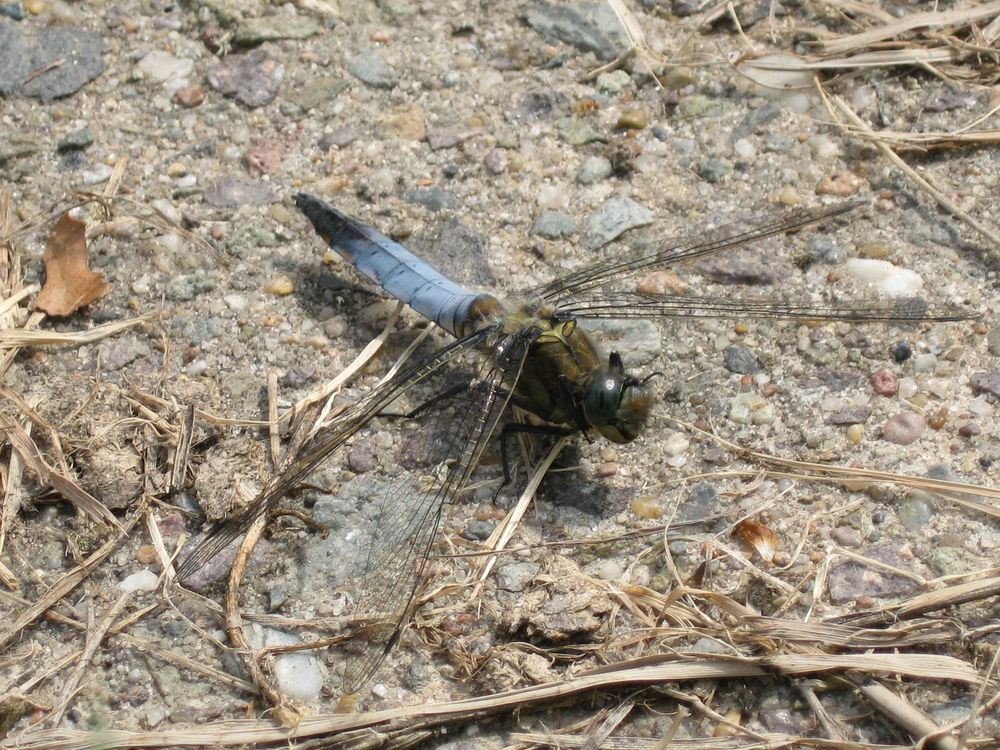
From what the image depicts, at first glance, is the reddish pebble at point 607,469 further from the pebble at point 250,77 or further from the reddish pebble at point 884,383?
the pebble at point 250,77

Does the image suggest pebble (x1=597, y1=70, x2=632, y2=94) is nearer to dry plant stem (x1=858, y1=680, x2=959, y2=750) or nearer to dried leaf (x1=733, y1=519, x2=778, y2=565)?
dried leaf (x1=733, y1=519, x2=778, y2=565)

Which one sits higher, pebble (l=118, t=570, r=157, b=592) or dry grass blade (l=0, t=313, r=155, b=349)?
dry grass blade (l=0, t=313, r=155, b=349)

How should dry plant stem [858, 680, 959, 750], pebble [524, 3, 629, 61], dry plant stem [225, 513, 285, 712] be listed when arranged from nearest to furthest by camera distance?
dry plant stem [858, 680, 959, 750] → dry plant stem [225, 513, 285, 712] → pebble [524, 3, 629, 61]

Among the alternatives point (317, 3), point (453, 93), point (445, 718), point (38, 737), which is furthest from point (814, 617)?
point (317, 3)

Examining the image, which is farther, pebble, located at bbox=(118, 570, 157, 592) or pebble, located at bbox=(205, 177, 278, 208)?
pebble, located at bbox=(205, 177, 278, 208)

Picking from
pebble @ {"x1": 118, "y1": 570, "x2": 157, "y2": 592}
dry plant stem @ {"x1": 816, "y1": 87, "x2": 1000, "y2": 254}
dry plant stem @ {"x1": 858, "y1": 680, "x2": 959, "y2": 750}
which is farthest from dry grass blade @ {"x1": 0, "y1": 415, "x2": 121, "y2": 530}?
dry plant stem @ {"x1": 816, "y1": 87, "x2": 1000, "y2": 254}

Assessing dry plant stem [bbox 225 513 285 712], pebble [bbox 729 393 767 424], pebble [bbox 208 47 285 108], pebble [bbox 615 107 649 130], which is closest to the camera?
dry plant stem [bbox 225 513 285 712]

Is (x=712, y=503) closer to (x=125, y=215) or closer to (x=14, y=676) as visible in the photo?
(x=14, y=676)
